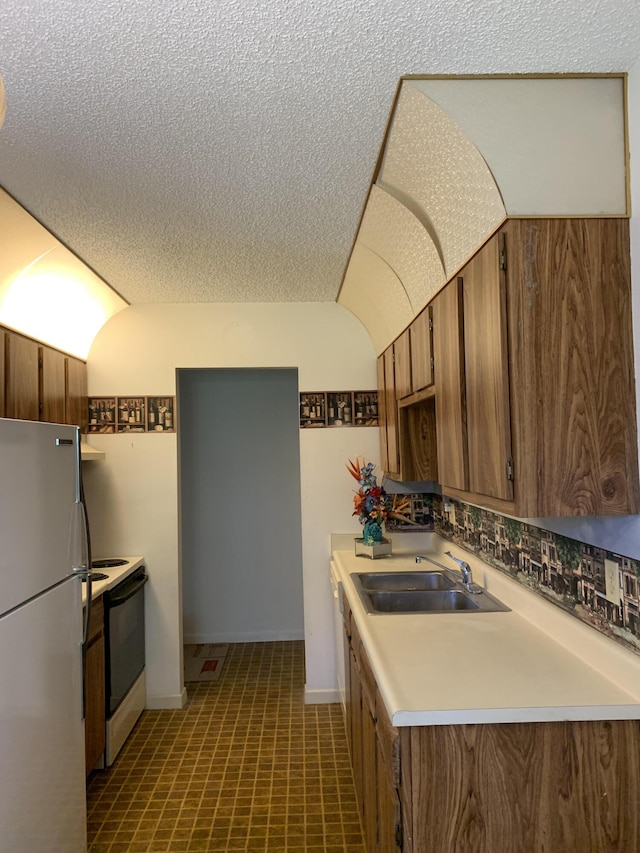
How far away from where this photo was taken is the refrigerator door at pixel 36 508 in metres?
1.63

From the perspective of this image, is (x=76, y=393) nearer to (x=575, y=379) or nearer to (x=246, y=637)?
(x=246, y=637)

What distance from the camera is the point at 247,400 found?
4977mm

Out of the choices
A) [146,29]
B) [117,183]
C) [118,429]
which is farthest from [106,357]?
[146,29]

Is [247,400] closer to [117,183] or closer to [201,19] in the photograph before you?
[117,183]

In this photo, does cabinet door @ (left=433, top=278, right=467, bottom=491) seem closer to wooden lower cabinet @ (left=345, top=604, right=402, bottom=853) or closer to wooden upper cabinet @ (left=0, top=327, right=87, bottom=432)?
wooden lower cabinet @ (left=345, top=604, right=402, bottom=853)

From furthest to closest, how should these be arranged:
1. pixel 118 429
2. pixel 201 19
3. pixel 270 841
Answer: pixel 118 429
pixel 270 841
pixel 201 19

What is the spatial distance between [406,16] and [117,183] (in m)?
1.24

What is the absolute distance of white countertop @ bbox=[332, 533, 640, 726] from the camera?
4.65 ft

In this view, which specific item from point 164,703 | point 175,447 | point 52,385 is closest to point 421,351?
point 175,447

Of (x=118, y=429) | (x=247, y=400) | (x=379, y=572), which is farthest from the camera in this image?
(x=247, y=400)

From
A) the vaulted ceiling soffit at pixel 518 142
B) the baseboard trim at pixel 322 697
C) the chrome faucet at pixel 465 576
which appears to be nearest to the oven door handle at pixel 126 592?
the baseboard trim at pixel 322 697

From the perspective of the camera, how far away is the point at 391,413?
10.8 feet

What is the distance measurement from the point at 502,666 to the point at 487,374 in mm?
867

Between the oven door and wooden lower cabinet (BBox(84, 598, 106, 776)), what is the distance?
0.06m
